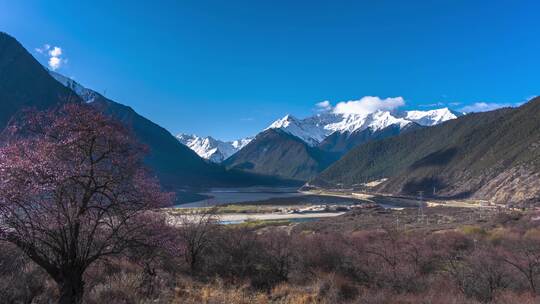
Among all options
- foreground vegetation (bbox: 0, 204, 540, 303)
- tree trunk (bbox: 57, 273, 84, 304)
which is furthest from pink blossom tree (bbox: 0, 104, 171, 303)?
foreground vegetation (bbox: 0, 204, 540, 303)

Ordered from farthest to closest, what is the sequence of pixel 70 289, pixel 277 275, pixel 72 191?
pixel 277 275, pixel 70 289, pixel 72 191

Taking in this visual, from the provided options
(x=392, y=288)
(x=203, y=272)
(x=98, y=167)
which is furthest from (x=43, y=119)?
(x=392, y=288)

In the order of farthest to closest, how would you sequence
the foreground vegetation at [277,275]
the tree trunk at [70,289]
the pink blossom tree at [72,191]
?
the foreground vegetation at [277,275], the tree trunk at [70,289], the pink blossom tree at [72,191]

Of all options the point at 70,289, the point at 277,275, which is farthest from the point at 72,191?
the point at 277,275

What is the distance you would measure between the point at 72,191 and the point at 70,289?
2819 mm

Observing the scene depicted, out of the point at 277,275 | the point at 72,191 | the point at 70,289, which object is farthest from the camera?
the point at 277,275

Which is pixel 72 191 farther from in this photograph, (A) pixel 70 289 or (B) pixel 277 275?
(B) pixel 277 275

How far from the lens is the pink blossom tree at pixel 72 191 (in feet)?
34.1

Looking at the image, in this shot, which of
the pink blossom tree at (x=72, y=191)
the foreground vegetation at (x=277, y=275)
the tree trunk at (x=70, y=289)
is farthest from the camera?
the foreground vegetation at (x=277, y=275)

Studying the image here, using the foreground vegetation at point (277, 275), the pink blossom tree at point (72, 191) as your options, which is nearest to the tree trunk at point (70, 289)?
the pink blossom tree at point (72, 191)

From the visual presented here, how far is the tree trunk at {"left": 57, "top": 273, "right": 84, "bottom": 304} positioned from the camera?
11672 millimetres

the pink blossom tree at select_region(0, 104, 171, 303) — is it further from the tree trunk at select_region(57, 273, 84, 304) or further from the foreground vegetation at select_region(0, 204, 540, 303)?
the foreground vegetation at select_region(0, 204, 540, 303)

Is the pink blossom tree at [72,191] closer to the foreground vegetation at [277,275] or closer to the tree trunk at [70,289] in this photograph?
the tree trunk at [70,289]

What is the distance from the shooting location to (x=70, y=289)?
11.7 metres
